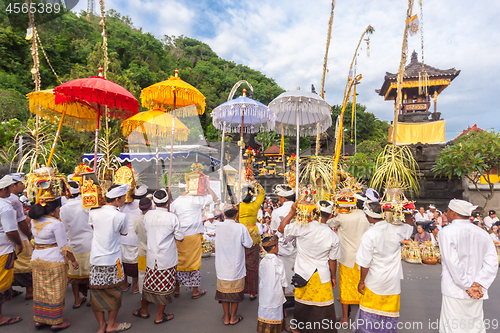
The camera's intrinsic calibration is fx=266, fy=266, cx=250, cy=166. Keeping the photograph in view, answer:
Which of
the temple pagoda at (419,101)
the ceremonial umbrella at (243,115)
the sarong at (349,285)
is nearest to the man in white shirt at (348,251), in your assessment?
the sarong at (349,285)

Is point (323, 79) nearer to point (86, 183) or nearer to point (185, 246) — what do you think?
point (185, 246)

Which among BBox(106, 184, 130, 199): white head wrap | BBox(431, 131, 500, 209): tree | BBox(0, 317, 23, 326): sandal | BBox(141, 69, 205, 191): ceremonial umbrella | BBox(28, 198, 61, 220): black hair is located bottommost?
BBox(0, 317, 23, 326): sandal

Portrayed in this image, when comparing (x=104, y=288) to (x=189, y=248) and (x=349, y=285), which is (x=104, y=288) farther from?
(x=349, y=285)

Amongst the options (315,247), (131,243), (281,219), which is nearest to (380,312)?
(315,247)

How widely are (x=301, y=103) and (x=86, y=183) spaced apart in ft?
11.8

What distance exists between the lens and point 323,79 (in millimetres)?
9289

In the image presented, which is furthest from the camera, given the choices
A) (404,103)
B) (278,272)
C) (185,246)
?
(404,103)

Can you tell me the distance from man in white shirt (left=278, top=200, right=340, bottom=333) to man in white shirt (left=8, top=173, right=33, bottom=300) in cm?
362

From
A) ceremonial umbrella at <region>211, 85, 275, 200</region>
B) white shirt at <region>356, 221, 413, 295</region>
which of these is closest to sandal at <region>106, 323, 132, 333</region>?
ceremonial umbrella at <region>211, 85, 275, 200</region>

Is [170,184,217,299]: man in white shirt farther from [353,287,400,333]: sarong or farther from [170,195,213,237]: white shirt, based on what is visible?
[353,287,400,333]: sarong

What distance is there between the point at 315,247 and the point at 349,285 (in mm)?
1004

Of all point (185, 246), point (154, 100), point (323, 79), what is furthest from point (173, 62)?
point (185, 246)

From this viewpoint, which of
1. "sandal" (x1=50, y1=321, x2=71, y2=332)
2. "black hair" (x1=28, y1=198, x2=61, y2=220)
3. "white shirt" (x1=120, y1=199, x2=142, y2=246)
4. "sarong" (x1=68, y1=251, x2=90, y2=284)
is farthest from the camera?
"white shirt" (x1=120, y1=199, x2=142, y2=246)

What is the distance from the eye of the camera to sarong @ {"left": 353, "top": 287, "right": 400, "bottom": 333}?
278cm
